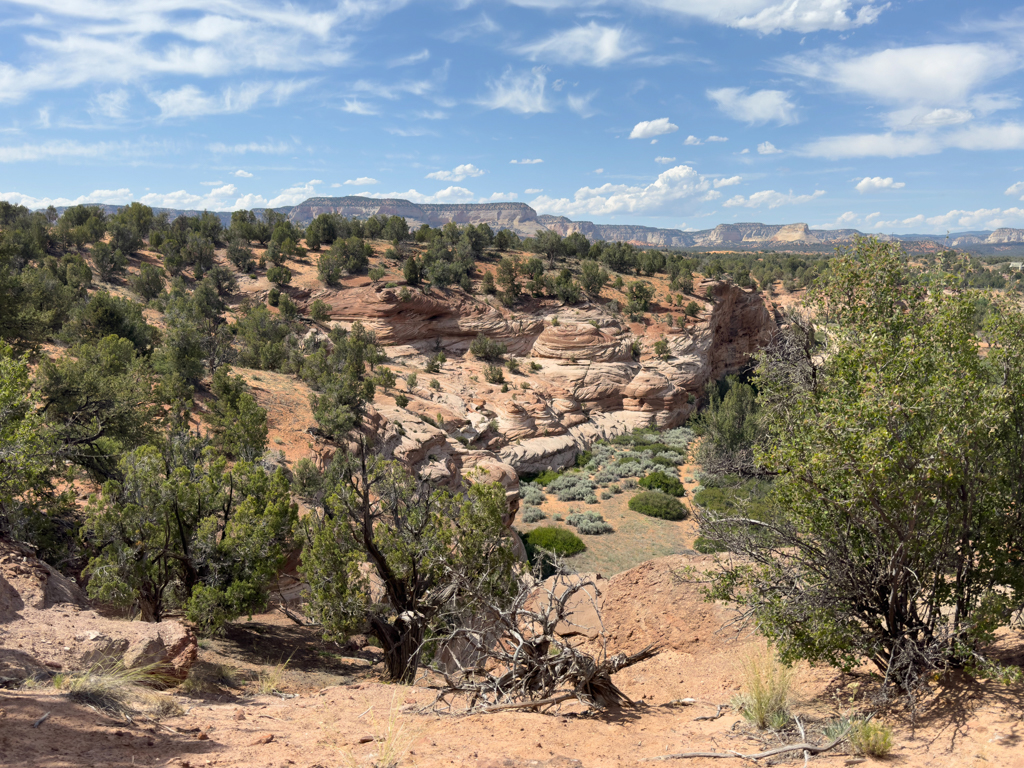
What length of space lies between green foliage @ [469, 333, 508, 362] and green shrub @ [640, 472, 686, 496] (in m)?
14.3

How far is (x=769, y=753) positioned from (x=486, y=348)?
1375 inches

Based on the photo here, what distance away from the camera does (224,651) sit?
1094 cm

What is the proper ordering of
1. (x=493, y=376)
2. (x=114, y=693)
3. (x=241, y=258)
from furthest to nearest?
(x=241, y=258) < (x=493, y=376) < (x=114, y=693)

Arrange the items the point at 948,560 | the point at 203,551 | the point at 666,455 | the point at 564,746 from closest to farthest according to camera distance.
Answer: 1. the point at 564,746
2. the point at 948,560
3. the point at 203,551
4. the point at 666,455

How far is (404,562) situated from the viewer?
33.0ft

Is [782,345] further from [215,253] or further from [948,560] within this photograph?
[215,253]

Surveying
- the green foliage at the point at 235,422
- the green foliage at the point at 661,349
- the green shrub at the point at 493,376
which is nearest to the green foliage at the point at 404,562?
the green foliage at the point at 235,422

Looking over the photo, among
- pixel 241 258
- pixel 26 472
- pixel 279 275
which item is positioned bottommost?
pixel 26 472

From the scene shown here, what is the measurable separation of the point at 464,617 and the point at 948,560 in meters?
7.43

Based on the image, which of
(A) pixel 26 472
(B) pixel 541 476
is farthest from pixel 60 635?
(B) pixel 541 476

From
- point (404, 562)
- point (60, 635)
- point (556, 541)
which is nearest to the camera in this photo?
point (60, 635)

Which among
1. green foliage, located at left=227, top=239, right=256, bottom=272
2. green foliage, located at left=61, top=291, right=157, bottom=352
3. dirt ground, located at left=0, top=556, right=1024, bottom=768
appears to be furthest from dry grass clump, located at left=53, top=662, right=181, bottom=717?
green foliage, located at left=227, top=239, right=256, bottom=272

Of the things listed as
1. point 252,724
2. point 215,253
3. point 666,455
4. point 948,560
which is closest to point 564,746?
point 252,724

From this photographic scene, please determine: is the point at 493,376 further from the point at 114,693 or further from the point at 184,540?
the point at 114,693
